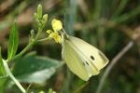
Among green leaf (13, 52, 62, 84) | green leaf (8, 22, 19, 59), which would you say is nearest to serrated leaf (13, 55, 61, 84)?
green leaf (13, 52, 62, 84)

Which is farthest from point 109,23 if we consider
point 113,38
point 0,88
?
point 0,88

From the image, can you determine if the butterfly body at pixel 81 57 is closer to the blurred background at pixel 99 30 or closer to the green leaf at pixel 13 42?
the green leaf at pixel 13 42

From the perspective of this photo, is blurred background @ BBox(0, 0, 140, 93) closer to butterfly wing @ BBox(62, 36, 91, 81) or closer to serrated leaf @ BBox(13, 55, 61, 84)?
serrated leaf @ BBox(13, 55, 61, 84)

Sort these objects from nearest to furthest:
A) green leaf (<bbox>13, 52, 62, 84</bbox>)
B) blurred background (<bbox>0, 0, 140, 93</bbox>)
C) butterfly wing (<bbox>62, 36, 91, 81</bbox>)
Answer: butterfly wing (<bbox>62, 36, 91, 81</bbox>), green leaf (<bbox>13, 52, 62, 84</bbox>), blurred background (<bbox>0, 0, 140, 93</bbox>)

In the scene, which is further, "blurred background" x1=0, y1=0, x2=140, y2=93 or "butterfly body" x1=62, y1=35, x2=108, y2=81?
"blurred background" x1=0, y1=0, x2=140, y2=93

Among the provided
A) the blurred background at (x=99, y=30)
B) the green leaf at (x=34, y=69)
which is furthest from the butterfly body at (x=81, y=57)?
the blurred background at (x=99, y=30)

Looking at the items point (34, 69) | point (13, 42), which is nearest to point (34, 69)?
point (34, 69)

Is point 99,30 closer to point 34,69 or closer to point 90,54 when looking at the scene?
point 34,69

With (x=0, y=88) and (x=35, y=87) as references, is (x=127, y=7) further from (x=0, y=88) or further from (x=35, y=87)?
(x=0, y=88)
